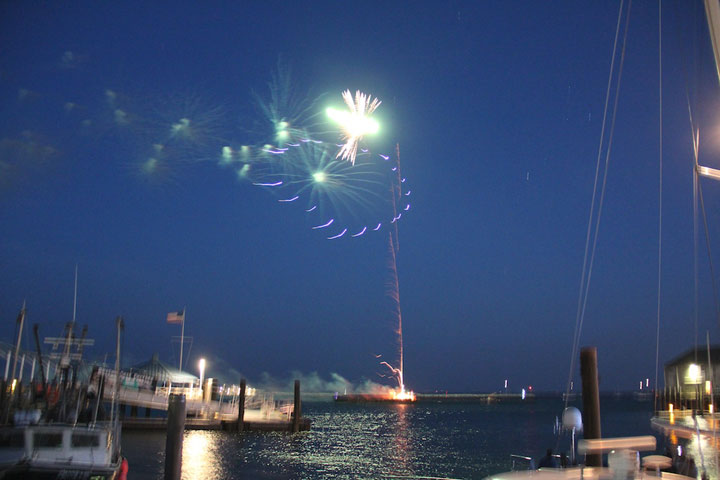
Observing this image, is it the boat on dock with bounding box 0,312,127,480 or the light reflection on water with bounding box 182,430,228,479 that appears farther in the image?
the light reflection on water with bounding box 182,430,228,479

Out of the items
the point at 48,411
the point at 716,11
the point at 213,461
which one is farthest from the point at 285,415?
the point at 716,11

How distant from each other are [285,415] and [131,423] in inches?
608

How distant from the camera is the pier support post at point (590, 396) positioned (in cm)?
1473

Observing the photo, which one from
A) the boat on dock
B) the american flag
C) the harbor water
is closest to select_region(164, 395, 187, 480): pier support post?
the boat on dock

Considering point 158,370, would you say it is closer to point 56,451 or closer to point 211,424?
point 211,424

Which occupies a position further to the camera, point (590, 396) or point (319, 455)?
point (319, 455)

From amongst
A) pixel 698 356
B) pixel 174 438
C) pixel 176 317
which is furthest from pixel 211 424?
pixel 698 356

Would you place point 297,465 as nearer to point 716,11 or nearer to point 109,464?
point 109,464

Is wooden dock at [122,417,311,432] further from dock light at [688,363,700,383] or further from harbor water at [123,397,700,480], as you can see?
dock light at [688,363,700,383]

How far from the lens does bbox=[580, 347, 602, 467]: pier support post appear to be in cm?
1473

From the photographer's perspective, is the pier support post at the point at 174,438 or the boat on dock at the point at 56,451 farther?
the boat on dock at the point at 56,451

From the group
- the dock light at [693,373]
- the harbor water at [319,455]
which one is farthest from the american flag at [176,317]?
the dock light at [693,373]

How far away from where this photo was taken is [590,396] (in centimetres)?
1485

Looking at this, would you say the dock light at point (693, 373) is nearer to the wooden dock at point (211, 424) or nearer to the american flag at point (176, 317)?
the wooden dock at point (211, 424)
